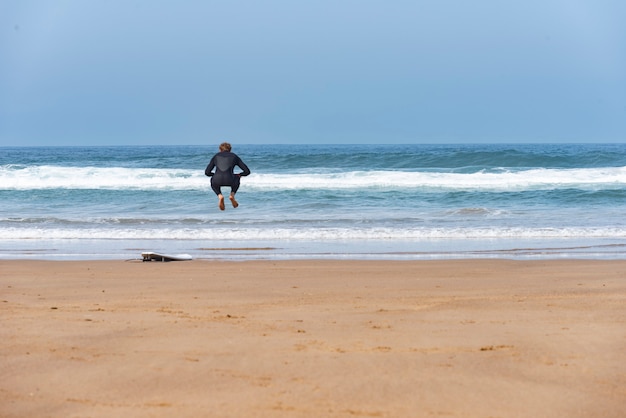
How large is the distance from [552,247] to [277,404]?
9.72 metres

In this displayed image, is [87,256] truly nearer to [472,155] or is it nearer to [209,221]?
[209,221]

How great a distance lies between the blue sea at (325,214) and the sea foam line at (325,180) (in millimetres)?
66

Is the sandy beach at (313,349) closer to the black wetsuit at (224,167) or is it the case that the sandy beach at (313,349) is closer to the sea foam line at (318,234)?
the black wetsuit at (224,167)

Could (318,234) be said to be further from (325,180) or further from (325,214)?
(325,180)

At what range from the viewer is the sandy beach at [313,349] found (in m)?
3.91

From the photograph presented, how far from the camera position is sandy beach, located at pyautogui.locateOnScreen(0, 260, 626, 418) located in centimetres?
391

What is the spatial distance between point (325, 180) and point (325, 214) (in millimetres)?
13113

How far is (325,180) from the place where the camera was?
107 feet

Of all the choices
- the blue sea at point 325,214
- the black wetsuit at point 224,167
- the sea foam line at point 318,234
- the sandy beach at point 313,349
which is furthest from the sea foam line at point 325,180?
the sandy beach at point 313,349

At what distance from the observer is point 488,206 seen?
21.3 metres

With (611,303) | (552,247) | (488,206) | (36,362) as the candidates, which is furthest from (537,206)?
(36,362)

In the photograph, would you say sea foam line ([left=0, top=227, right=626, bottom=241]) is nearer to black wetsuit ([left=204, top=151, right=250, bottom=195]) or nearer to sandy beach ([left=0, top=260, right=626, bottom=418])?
black wetsuit ([left=204, top=151, right=250, bottom=195])

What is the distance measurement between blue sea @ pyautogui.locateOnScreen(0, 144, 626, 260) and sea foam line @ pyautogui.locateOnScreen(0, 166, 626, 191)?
7 centimetres

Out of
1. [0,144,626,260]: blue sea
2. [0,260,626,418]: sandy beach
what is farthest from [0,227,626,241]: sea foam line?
[0,260,626,418]: sandy beach
